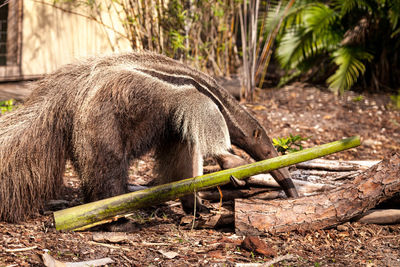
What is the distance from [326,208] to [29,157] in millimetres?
2640

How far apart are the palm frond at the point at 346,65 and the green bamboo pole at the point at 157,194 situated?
6.27 metres

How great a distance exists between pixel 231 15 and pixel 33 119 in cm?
659

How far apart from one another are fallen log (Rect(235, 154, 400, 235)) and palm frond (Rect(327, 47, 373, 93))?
19.6ft

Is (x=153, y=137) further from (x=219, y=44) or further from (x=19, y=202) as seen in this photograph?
(x=219, y=44)

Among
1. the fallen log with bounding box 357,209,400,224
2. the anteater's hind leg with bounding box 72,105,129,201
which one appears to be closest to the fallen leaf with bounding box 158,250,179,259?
the anteater's hind leg with bounding box 72,105,129,201

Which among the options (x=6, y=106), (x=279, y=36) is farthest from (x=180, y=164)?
(x=279, y=36)

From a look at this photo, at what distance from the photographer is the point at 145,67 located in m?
3.96

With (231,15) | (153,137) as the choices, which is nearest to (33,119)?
(153,137)

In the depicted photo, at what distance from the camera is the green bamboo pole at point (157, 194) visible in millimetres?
3369

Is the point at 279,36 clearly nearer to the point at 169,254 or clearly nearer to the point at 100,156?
the point at 100,156

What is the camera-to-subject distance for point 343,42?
10.3 meters

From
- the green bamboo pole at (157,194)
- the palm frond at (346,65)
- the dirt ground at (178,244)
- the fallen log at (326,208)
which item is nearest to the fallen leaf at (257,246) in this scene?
the dirt ground at (178,244)

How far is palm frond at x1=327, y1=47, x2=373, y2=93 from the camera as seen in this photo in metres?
9.38

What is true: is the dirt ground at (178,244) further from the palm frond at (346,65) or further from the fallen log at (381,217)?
the palm frond at (346,65)
